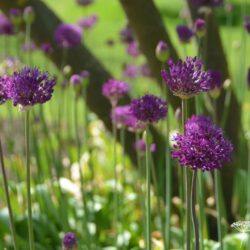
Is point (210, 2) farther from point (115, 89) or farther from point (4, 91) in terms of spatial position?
point (4, 91)

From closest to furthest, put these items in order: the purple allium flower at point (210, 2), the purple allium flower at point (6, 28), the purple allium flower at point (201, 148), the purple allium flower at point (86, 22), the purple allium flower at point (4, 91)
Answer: the purple allium flower at point (201, 148) → the purple allium flower at point (4, 91) → the purple allium flower at point (210, 2) → the purple allium flower at point (6, 28) → the purple allium flower at point (86, 22)

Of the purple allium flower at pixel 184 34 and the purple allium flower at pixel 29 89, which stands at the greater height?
the purple allium flower at pixel 184 34

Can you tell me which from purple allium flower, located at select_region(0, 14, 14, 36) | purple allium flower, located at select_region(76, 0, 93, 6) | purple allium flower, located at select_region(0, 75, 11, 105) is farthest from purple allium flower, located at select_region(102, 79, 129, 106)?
purple allium flower, located at select_region(76, 0, 93, 6)

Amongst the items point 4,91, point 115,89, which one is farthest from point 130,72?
point 4,91

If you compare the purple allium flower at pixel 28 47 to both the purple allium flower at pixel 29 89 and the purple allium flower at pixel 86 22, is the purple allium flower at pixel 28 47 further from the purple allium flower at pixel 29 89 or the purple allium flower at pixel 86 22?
the purple allium flower at pixel 29 89

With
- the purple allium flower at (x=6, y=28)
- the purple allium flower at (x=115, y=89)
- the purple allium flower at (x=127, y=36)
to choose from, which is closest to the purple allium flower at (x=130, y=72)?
the purple allium flower at (x=127, y=36)

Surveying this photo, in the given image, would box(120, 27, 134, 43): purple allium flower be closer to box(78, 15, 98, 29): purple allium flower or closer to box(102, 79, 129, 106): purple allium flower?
box(78, 15, 98, 29): purple allium flower

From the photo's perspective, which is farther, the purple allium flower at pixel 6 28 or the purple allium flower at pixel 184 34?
the purple allium flower at pixel 6 28
